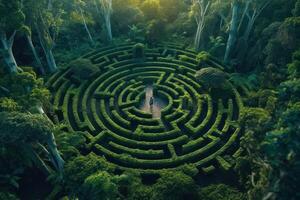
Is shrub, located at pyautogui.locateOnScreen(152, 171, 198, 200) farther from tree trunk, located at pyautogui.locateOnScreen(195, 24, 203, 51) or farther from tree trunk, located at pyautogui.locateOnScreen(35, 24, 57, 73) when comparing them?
tree trunk, located at pyautogui.locateOnScreen(195, 24, 203, 51)

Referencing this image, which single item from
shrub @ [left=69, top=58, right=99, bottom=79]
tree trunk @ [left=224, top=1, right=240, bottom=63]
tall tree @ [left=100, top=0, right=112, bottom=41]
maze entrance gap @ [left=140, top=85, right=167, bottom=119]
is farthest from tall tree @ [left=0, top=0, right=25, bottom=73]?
tree trunk @ [left=224, top=1, right=240, bottom=63]

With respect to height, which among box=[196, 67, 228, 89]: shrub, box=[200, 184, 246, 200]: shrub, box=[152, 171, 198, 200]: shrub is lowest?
box=[200, 184, 246, 200]: shrub

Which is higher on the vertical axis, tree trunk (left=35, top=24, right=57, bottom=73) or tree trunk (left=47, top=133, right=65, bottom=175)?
tree trunk (left=35, top=24, right=57, bottom=73)

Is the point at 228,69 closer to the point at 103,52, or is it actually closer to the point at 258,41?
the point at 258,41

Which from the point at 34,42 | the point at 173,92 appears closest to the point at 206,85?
the point at 173,92

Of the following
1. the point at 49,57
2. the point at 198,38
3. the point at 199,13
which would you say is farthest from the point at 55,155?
the point at 199,13

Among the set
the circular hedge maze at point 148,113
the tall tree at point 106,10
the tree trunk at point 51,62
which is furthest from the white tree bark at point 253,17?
the tree trunk at point 51,62

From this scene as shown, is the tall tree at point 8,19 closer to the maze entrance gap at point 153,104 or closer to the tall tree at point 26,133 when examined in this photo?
the tall tree at point 26,133
